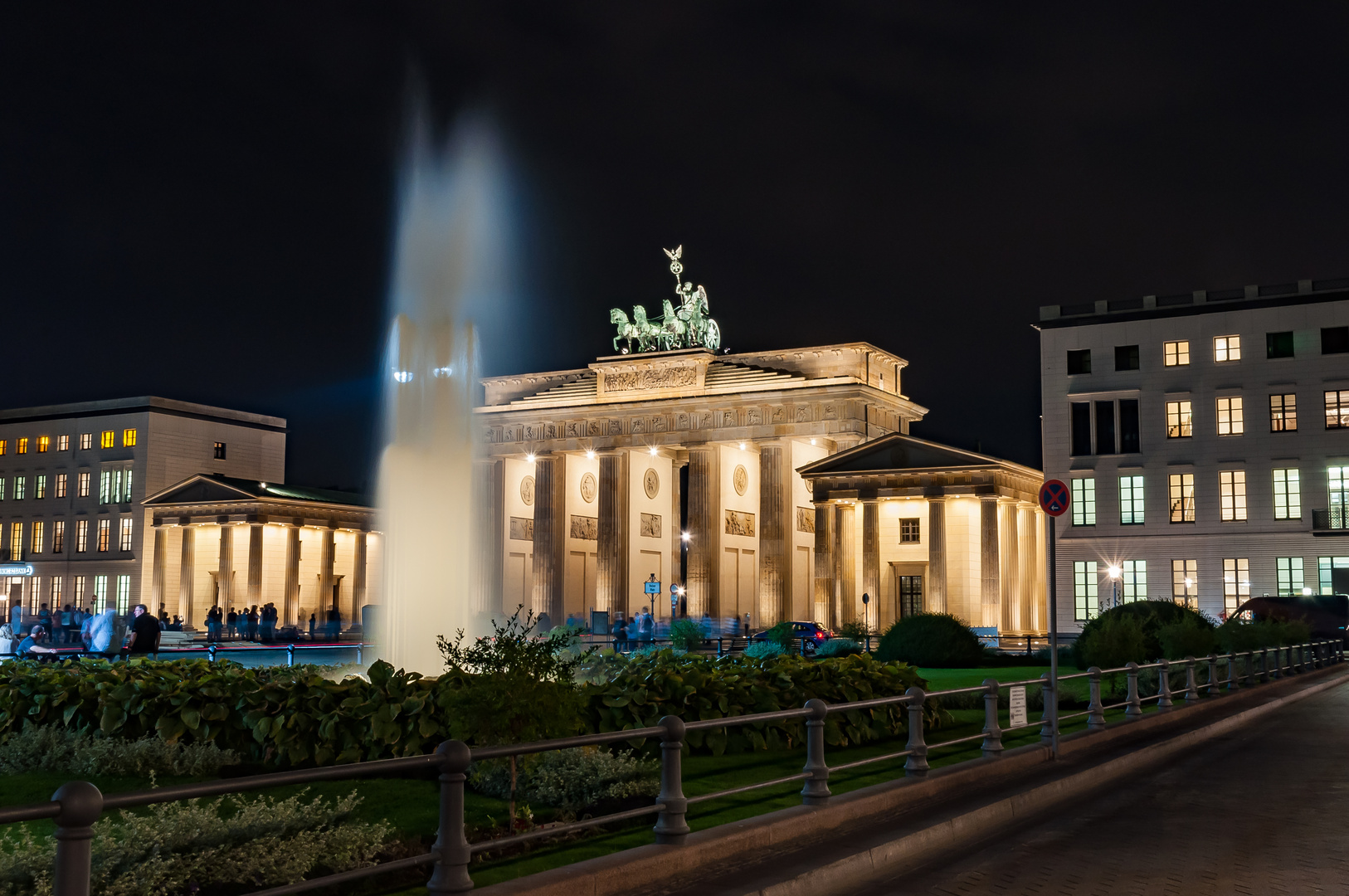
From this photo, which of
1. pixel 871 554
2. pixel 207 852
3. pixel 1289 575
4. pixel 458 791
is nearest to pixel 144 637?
pixel 207 852

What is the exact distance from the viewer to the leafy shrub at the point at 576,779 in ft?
43.3

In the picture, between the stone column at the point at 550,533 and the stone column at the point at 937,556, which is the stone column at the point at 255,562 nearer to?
the stone column at the point at 550,533

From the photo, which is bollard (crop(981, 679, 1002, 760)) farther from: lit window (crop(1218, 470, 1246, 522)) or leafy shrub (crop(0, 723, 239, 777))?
lit window (crop(1218, 470, 1246, 522))

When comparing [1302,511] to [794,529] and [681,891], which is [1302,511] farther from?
[681,891]

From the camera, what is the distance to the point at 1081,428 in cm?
6122

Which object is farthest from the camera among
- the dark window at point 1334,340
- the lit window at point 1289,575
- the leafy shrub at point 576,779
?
the lit window at point 1289,575

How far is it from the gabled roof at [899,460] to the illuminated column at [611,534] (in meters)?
14.9

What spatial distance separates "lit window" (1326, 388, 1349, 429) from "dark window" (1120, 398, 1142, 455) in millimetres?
7754

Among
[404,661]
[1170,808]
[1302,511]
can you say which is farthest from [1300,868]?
[1302,511]

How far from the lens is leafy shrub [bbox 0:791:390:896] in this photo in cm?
853

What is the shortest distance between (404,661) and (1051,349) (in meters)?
45.1

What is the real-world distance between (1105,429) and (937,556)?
1028cm

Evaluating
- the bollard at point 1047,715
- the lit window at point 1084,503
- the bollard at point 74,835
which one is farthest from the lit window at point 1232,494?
the bollard at point 74,835

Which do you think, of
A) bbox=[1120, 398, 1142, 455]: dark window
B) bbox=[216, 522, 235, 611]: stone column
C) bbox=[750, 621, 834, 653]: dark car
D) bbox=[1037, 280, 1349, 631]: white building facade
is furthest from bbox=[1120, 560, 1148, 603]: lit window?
bbox=[216, 522, 235, 611]: stone column
